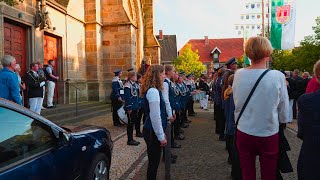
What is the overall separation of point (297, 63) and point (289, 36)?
29.7 metres

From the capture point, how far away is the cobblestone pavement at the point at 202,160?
5.54 m

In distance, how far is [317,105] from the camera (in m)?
2.68

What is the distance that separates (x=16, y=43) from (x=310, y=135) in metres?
10.8

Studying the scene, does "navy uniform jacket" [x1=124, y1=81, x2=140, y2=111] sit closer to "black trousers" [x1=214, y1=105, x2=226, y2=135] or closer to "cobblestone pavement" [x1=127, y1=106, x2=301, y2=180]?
"cobblestone pavement" [x1=127, y1=106, x2=301, y2=180]

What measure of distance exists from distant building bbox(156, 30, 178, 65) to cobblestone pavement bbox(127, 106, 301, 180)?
5829 centimetres

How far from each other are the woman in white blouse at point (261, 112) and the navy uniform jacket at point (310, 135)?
0.32 metres

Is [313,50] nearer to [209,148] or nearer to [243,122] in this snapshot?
[209,148]

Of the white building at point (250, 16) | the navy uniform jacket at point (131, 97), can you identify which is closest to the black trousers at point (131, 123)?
the navy uniform jacket at point (131, 97)

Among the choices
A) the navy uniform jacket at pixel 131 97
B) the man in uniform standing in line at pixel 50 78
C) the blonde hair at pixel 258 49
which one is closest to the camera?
the blonde hair at pixel 258 49

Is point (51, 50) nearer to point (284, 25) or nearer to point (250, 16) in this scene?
point (284, 25)

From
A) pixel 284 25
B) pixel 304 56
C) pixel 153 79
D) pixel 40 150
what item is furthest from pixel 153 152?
pixel 304 56

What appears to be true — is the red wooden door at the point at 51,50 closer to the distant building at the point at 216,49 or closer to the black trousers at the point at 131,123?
the black trousers at the point at 131,123

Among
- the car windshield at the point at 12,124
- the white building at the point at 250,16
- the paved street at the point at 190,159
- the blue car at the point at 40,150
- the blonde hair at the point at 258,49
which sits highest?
the white building at the point at 250,16

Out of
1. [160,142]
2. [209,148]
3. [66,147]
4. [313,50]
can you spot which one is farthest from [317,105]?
[313,50]
